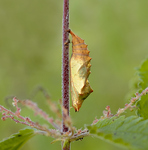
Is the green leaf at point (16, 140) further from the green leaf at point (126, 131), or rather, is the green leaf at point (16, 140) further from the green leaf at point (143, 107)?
the green leaf at point (143, 107)

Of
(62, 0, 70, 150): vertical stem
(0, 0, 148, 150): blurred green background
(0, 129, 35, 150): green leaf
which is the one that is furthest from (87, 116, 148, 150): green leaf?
(0, 0, 148, 150): blurred green background

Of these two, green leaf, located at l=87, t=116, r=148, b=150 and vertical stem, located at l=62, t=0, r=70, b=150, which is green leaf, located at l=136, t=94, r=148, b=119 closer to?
green leaf, located at l=87, t=116, r=148, b=150

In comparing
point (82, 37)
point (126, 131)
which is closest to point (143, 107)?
point (126, 131)

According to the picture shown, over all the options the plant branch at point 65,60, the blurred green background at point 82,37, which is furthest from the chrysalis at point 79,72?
the blurred green background at point 82,37

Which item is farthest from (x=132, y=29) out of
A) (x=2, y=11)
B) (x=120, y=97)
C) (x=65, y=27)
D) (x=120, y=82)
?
(x=65, y=27)

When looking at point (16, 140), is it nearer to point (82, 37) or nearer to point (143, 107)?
point (143, 107)
